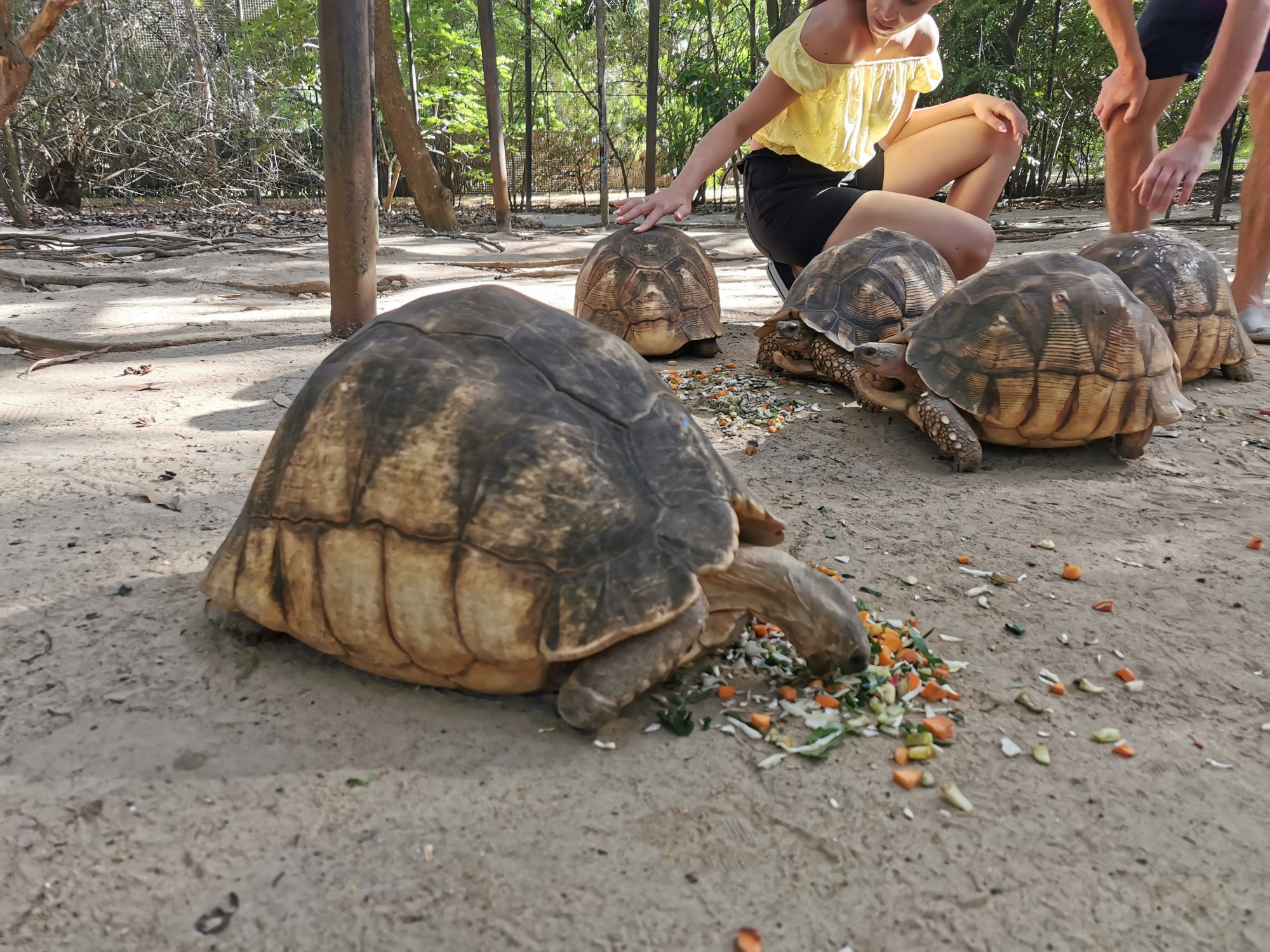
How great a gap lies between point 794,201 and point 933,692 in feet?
12.5

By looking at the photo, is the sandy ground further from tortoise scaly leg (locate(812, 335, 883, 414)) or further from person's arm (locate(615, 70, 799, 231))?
person's arm (locate(615, 70, 799, 231))

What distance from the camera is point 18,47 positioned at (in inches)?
256

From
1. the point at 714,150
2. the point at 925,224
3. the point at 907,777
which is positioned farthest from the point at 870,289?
the point at 907,777

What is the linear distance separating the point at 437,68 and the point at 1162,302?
55.1 ft

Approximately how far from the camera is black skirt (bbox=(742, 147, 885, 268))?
500 centimetres

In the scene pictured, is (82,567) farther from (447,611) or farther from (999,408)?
(999,408)

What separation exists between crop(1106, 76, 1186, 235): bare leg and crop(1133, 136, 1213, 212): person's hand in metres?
1.35

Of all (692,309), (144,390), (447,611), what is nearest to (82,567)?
(447,611)

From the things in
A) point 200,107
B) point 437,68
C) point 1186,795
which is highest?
point 437,68

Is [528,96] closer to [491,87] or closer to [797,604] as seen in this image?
[491,87]

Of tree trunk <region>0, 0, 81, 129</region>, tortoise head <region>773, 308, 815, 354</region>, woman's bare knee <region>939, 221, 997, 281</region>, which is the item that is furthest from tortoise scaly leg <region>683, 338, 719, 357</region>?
tree trunk <region>0, 0, 81, 129</region>

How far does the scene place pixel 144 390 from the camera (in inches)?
169

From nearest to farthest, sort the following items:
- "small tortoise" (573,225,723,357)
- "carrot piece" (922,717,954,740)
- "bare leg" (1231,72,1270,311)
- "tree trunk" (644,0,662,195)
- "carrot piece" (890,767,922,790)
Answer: "carrot piece" (890,767,922,790) < "carrot piece" (922,717,954,740) < "bare leg" (1231,72,1270,311) < "small tortoise" (573,225,723,357) < "tree trunk" (644,0,662,195)

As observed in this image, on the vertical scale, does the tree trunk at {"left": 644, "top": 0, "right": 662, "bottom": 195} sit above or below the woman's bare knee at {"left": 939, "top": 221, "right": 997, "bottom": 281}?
above
